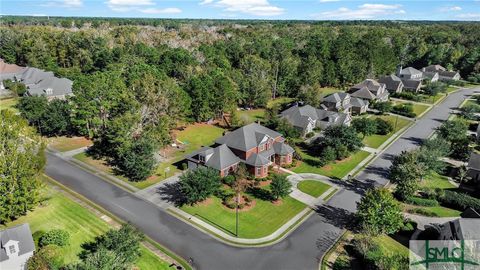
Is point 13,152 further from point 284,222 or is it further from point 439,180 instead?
point 439,180

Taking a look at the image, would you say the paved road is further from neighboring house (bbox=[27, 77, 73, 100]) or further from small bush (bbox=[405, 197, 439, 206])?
neighboring house (bbox=[27, 77, 73, 100])

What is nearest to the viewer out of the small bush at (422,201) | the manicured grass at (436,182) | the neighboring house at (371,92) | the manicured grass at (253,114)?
the small bush at (422,201)

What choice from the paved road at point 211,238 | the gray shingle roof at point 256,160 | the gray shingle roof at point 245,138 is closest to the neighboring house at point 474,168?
the paved road at point 211,238

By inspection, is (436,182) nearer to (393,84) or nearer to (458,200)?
(458,200)

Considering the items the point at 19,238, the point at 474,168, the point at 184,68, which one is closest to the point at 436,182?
the point at 474,168

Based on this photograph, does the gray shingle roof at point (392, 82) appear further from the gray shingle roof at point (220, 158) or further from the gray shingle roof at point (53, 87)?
the gray shingle roof at point (53, 87)
